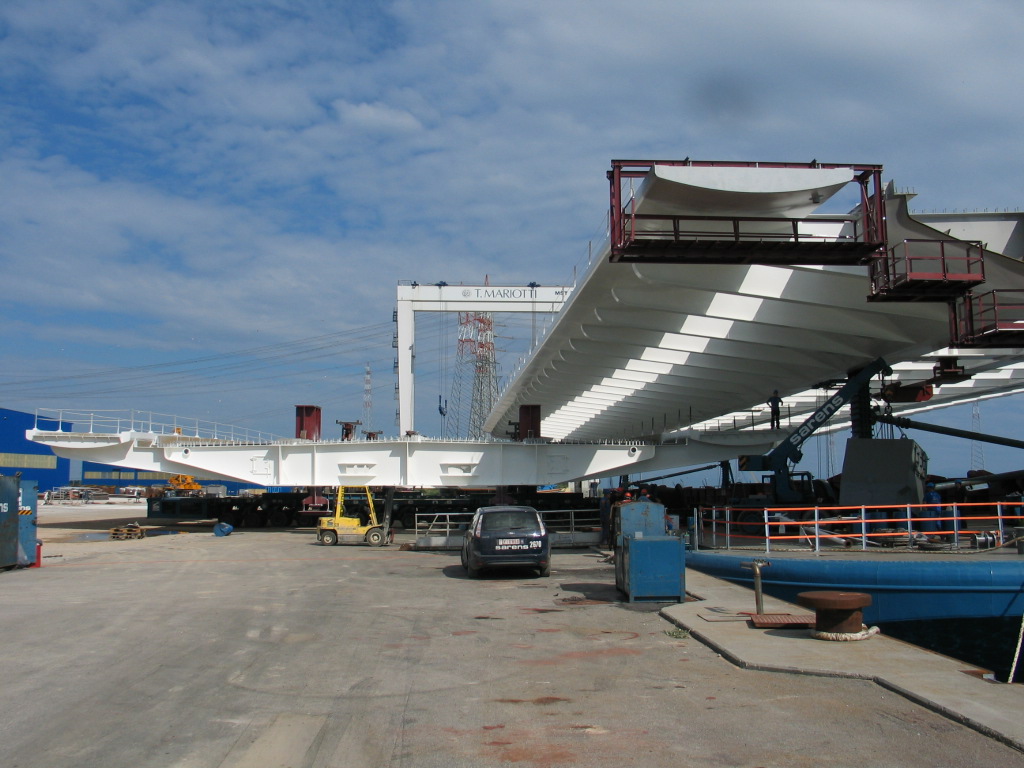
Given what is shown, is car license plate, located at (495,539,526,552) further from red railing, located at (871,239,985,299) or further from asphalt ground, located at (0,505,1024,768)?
red railing, located at (871,239,985,299)

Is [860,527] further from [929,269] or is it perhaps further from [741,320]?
[929,269]

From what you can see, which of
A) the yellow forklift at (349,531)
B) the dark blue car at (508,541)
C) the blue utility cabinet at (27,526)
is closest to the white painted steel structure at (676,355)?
the yellow forklift at (349,531)

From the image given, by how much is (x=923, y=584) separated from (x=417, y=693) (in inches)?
393

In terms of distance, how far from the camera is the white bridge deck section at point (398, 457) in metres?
30.5

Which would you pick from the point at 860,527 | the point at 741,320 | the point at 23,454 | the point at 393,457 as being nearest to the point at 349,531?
the point at 393,457

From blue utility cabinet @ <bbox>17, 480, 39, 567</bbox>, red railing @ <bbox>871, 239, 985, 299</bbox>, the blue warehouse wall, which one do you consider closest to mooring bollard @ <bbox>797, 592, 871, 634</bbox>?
red railing @ <bbox>871, 239, 985, 299</bbox>

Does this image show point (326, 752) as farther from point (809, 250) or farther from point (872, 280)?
point (872, 280)

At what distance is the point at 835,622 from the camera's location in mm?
9344

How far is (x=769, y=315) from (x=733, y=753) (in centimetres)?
1668

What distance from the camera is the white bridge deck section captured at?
3048 centimetres

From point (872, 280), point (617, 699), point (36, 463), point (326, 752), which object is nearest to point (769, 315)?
point (872, 280)

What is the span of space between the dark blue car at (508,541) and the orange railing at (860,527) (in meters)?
4.30

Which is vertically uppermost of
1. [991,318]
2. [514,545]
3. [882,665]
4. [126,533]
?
[991,318]

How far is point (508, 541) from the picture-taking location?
16172mm
